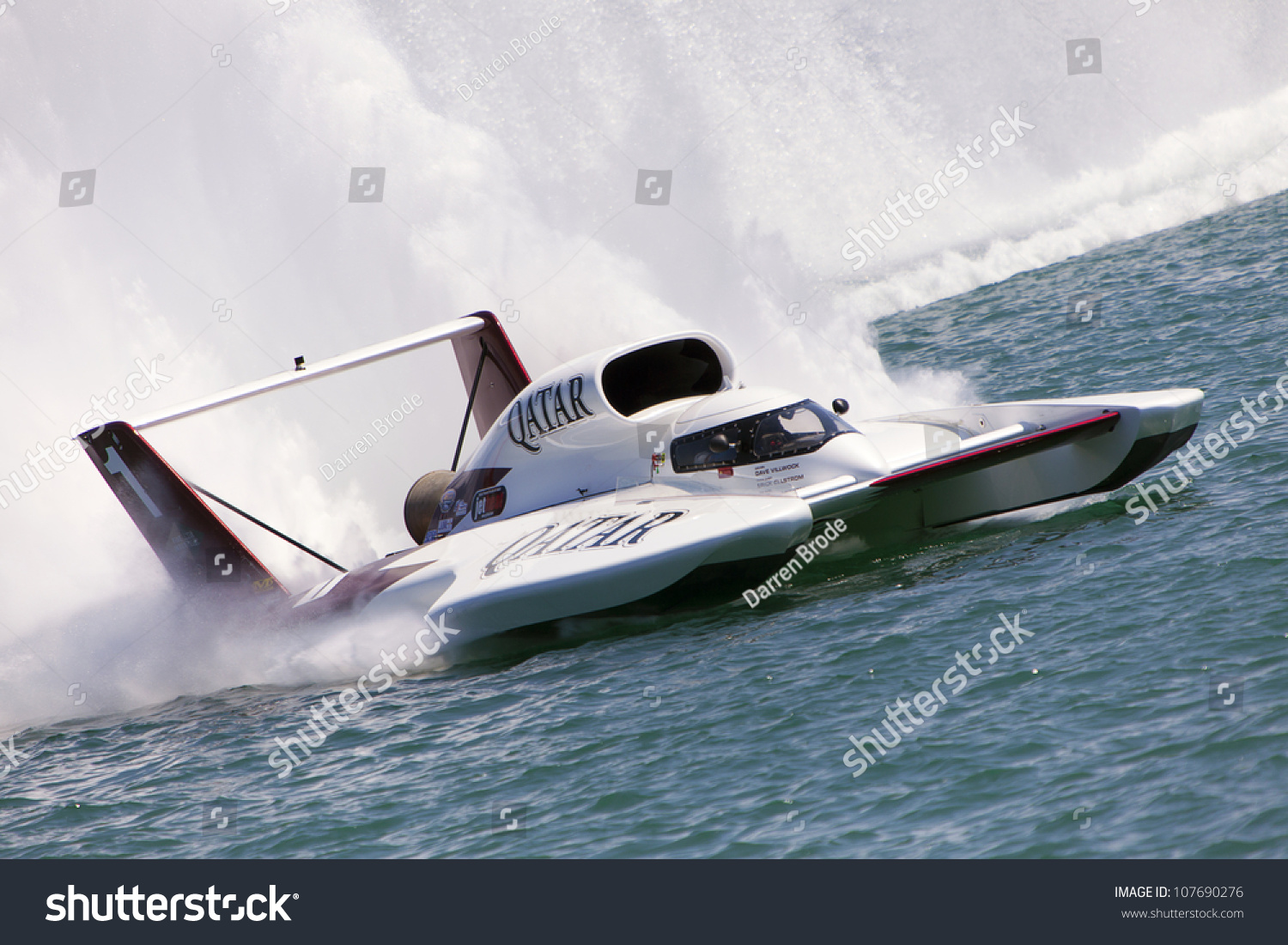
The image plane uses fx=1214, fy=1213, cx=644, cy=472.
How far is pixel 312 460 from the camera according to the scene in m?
15.4

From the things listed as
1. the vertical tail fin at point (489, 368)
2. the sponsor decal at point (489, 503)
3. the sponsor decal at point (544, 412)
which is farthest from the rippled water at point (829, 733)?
the vertical tail fin at point (489, 368)

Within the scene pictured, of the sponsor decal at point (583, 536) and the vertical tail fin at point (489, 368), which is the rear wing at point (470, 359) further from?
the sponsor decal at point (583, 536)

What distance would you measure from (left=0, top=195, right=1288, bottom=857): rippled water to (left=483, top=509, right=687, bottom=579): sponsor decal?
0.65 m

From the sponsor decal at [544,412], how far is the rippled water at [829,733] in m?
1.92

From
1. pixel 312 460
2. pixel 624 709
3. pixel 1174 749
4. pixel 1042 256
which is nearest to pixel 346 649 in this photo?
pixel 624 709

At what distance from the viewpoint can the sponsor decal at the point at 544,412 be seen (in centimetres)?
971

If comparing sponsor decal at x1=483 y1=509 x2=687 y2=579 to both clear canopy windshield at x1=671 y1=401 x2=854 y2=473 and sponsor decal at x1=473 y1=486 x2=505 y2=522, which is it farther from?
sponsor decal at x1=473 y1=486 x2=505 y2=522

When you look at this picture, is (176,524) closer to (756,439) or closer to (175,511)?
(175,511)

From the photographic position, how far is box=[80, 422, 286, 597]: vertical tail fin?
392 inches

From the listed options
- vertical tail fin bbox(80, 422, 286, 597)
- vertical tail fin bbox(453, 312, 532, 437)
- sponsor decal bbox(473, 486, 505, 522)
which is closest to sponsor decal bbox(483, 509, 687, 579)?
sponsor decal bbox(473, 486, 505, 522)

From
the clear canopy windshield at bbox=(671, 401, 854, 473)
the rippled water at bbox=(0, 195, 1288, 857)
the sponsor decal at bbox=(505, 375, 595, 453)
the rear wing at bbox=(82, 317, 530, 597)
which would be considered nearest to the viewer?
the rippled water at bbox=(0, 195, 1288, 857)

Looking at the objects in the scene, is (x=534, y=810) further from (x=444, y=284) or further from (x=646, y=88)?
(x=646, y=88)

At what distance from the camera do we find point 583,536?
28.8ft
